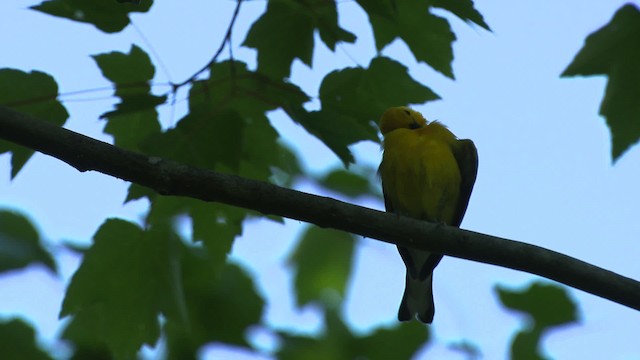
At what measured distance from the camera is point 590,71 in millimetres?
3426

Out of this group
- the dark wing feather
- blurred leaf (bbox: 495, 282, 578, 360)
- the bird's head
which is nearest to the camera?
blurred leaf (bbox: 495, 282, 578, 360)

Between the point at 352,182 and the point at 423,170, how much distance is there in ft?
2.45

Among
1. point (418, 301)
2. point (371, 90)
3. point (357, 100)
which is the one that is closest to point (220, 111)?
point (357, 100)

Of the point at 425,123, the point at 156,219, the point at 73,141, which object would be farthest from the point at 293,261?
the point at 73,141

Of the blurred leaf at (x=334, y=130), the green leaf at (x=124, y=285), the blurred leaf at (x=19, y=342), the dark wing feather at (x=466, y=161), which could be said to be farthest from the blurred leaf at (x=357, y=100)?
the blurred leaf at (x=19, y=342)

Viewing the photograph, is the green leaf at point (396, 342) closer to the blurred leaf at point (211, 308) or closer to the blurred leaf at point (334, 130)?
the blurred leaf at point (211, 308)

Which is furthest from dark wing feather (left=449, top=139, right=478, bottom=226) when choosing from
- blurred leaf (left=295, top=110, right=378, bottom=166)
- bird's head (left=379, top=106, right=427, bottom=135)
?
blurred leaf (left=295, top=110, right=378, bottom=166)

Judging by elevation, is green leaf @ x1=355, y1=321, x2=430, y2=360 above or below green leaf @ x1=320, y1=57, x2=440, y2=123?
below

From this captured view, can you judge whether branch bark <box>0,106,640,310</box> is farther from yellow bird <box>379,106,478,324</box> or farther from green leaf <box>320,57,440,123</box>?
yellow bird <box>379,106,478,324</box>

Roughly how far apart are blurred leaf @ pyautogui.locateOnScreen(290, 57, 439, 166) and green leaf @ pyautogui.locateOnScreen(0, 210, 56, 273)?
2066mm

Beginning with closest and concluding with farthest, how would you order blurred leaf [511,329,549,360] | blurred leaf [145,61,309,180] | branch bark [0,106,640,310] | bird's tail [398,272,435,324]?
branch bark [0,106,640,310] → blurred leaf [145,61,309,180] → blurred leaf [511,329,549,360] → bird's tail [398,272,435,324]

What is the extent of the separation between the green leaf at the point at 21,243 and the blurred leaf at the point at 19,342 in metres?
0.37

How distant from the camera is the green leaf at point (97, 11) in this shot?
3.28m

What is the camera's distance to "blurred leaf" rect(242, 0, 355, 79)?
3.68m
